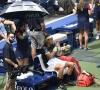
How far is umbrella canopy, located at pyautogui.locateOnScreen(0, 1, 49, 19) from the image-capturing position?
9609mm

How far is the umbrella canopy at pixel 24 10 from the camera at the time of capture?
31.5ft

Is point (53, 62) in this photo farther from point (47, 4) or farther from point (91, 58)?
point (47, 4)

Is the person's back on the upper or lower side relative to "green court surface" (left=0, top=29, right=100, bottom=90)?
upper

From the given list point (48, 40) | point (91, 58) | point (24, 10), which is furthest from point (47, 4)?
point (48, 40)

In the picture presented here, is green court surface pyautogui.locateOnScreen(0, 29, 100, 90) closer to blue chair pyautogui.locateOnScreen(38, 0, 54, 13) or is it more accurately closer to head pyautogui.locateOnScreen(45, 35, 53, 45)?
head pyautogui.locateOnScreen(45, 35, 53, 45)

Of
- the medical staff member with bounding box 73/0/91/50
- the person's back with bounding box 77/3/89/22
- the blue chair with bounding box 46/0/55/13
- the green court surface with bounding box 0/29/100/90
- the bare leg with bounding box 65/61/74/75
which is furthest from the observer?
the blue chair with bounding box 46/0/55/13

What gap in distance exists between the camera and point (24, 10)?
970cm

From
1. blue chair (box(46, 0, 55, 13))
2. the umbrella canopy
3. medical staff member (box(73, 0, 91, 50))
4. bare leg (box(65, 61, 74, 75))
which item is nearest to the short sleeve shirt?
bare leg (box(65, 61, 74, 75))

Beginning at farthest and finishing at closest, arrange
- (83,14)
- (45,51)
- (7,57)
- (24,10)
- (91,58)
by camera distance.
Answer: (83,14)
(91,58)
(24,10)
(45,51)
(7,57)

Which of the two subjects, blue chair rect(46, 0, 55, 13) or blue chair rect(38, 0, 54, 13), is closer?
blue chair rect(38, 0, 54, 13)

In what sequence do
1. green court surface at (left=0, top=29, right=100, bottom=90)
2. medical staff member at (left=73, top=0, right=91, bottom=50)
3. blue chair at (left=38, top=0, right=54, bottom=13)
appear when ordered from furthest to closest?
blue chair at (left=38, top=0, right=54, bottom=13), medical staff member at (left=73, top=0, right=91, bottom=50), green court surface at (left=0, top=29, right=100, bottom=90)

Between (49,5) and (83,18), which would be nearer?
(83,18)

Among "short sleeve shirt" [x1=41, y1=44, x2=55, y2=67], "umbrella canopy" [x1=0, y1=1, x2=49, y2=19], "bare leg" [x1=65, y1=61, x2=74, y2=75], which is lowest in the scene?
"bare leg" [x1=65, y1=61, x2=74, y2=75]

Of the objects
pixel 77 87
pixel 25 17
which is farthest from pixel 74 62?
pixel 25 17
